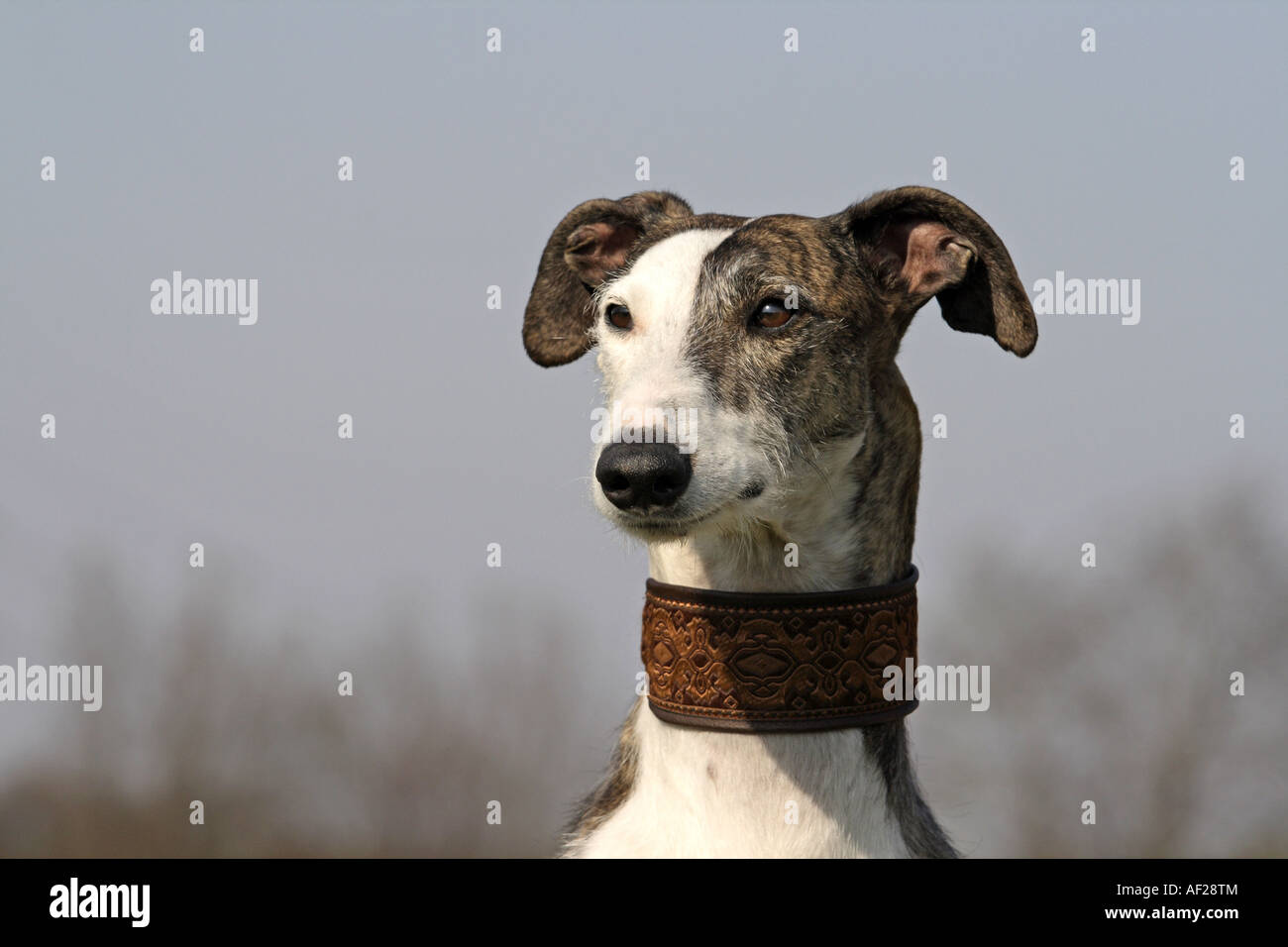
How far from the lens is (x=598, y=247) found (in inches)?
265

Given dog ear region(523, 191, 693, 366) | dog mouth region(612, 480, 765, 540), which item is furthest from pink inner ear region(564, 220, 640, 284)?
dog mouth region(612, 480, 765, 540)

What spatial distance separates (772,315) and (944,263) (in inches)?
37.8

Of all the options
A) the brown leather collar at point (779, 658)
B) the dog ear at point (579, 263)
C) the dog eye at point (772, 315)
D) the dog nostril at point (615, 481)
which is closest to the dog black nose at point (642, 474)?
the dog nostril at point (615, 481)

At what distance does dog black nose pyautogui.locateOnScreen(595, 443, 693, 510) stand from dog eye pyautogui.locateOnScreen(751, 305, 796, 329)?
884 mm

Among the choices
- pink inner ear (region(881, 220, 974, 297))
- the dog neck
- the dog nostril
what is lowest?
the dog neck

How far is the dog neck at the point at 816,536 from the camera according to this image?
218 inches

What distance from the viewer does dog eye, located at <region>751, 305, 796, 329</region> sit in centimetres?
574

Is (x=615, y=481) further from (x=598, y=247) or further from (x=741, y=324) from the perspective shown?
(x=598, y=247)

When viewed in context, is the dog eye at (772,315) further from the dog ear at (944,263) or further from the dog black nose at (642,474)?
the dog black nose at (642,474)

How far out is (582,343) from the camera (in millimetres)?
6609

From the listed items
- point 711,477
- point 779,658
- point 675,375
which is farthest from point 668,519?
point 779,658

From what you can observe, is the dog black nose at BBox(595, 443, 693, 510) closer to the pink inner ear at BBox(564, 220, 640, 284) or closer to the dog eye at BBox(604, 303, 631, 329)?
the dog eye at BBox(604, 303, 631, 329)

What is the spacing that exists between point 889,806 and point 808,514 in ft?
4.09

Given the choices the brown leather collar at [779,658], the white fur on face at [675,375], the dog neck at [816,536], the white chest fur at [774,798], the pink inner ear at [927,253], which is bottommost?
the white chest fur at [774,798]
